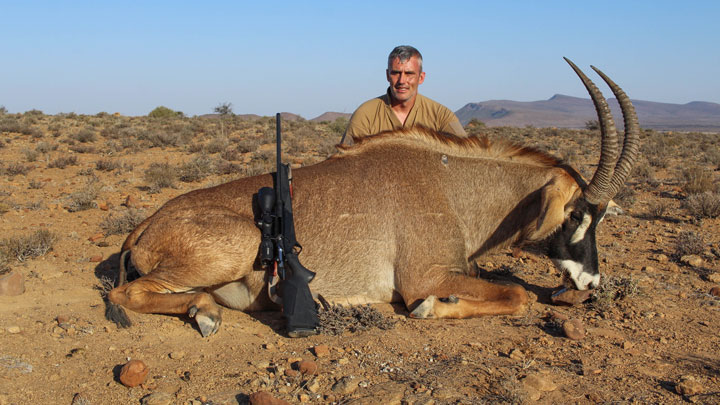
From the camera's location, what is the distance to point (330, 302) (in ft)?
18.4

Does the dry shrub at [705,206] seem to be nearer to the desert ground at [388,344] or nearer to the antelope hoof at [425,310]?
the desert ground at [388,344]

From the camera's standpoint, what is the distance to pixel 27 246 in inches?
286

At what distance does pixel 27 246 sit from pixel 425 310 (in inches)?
217

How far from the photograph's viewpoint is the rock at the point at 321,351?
174 inches

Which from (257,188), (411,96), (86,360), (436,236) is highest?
(411,96)

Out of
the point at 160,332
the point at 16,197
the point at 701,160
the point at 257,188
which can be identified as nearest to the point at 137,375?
the point at 160,332

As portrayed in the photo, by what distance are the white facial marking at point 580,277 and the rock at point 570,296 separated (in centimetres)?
7

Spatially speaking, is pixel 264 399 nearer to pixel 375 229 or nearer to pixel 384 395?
pixel 384 395

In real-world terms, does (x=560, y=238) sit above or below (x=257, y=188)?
below

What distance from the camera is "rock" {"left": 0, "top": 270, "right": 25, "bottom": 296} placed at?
19.0 feet

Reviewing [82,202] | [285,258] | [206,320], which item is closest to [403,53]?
[285,258]

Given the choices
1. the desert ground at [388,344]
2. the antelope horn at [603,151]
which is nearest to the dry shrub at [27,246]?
the desert ground at [388,344]

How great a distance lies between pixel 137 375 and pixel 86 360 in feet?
2.47

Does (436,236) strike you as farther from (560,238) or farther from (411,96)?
(411,96)
